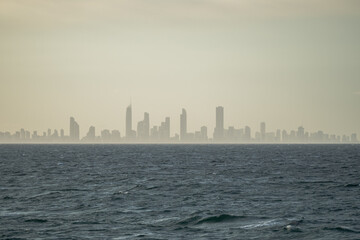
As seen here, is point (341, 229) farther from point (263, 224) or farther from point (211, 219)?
point (211, 219)

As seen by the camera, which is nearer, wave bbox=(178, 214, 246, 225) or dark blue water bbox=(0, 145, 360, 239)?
dark blue water bbox=(0, 145, 360, 239)

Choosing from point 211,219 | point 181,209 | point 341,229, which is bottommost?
point 341,229

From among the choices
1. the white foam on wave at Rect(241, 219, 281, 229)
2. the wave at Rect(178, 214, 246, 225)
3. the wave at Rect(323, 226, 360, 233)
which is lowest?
the wave at Rect(323, 226, 360, 233)

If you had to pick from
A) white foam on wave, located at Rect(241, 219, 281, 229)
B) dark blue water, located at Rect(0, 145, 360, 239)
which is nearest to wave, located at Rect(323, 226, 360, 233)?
dark blue water, located at Rect(0, 145, 360, 239)

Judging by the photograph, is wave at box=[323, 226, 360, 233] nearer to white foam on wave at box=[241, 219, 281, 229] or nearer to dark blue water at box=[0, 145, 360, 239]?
dark blue water at box=[0, 145, 360, 239]

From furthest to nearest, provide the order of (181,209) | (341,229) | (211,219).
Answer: (181,209) → (211,219) → (341,229)

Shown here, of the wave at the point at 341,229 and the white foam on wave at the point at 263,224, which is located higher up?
the white foam on wave at the point at 263,224

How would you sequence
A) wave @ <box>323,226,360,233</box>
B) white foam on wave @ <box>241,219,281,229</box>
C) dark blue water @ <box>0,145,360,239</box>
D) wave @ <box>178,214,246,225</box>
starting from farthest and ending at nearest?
wave @ <box>178,214,246,225</box>, white foam on wave @ <box>241,219,281,229</box>, wave @ <box>323,226,360,233</box>, dark blue water @ <box>0,145,360,239</box>

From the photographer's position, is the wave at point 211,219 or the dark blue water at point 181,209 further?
the wave at point 211,219

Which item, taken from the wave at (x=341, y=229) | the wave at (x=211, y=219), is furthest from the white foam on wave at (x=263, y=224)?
the wave at (x=341, y=229)

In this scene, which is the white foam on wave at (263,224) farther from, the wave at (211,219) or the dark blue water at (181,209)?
the wave at (211,219)

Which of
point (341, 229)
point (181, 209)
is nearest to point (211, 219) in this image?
point (181, 209)

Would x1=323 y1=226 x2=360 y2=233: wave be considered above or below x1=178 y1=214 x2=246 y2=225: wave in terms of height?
below

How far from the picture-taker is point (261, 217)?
3984 centimetres
